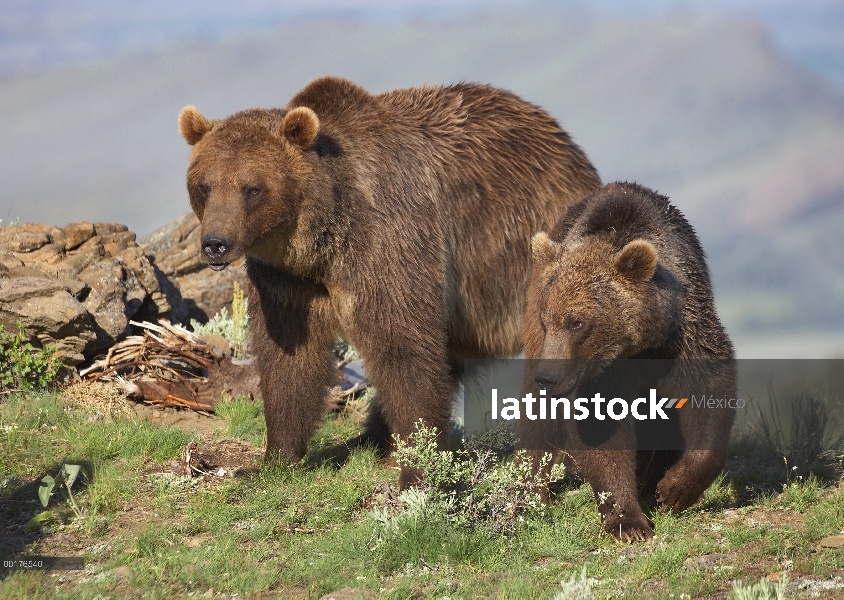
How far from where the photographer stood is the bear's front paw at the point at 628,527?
5.95m

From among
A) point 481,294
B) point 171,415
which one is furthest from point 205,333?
point 481,294

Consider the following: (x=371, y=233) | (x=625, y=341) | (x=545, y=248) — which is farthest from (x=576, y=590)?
(x=371, y=233)

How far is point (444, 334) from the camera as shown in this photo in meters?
7.02

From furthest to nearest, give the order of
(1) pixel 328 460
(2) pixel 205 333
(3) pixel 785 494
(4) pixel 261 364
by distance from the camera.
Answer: (2) pixel 205 333, (1) pixel 328 460, (4) pixel 261 364, (3) pixel 785 494

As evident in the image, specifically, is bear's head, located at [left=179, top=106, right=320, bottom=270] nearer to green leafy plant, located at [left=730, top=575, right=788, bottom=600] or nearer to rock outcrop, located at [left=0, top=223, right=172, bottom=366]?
rock outcrop, located at [left=0, top=223, right=172, bottom=366]

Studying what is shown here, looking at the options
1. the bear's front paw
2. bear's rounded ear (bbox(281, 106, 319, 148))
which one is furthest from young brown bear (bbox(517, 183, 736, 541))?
bear's rounded ear (bbox(281, 106, 319, 148))

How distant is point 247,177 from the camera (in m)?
6.40

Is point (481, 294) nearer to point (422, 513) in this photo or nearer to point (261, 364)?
point (261, 364)

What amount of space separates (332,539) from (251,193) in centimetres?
227

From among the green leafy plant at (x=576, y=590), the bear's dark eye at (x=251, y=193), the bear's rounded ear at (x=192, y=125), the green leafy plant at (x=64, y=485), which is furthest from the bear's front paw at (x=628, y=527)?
the bear's rounded ear at (x=192, y=125)

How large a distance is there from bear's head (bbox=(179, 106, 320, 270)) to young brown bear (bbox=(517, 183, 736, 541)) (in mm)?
1694

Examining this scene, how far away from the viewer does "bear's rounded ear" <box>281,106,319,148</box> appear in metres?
6.52

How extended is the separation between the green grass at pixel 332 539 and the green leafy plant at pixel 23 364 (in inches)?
42.8

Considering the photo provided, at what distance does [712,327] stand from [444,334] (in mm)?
1858
